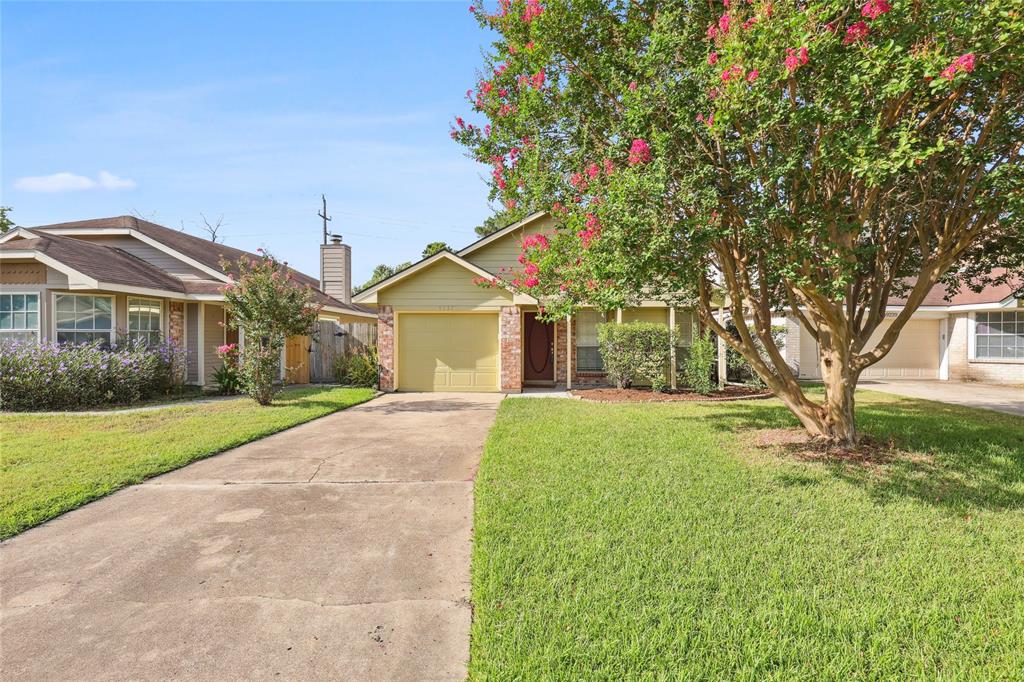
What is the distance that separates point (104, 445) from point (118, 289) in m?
6.02

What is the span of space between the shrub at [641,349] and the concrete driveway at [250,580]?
8.27 metres

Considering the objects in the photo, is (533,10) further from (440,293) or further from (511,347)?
(511,347)

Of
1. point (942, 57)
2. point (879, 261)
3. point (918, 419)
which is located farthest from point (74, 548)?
point (918, 419)

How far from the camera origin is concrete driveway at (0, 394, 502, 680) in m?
2.71

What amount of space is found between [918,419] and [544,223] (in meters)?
10.5

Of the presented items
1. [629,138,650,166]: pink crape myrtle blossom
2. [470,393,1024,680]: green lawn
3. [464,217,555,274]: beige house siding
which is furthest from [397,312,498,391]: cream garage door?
[629,138,650,166]: pink crape myrtle blossom

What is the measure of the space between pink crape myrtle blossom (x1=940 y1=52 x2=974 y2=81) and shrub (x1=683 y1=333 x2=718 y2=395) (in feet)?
30.8

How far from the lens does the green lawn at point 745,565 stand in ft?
8.72

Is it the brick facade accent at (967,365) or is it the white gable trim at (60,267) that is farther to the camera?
the brick facade accent at (967,365)

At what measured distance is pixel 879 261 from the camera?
6934 millimetres

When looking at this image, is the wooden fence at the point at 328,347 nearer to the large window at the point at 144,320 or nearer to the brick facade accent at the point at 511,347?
the large window at the point at 144,320

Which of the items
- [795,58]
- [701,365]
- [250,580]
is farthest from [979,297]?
[250,580]

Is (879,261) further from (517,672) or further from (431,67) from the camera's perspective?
(431,67)

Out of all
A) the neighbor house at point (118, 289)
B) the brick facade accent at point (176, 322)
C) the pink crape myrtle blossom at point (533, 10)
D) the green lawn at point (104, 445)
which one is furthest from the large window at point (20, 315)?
the pink crape myrtle blossom at point (533, 10)
